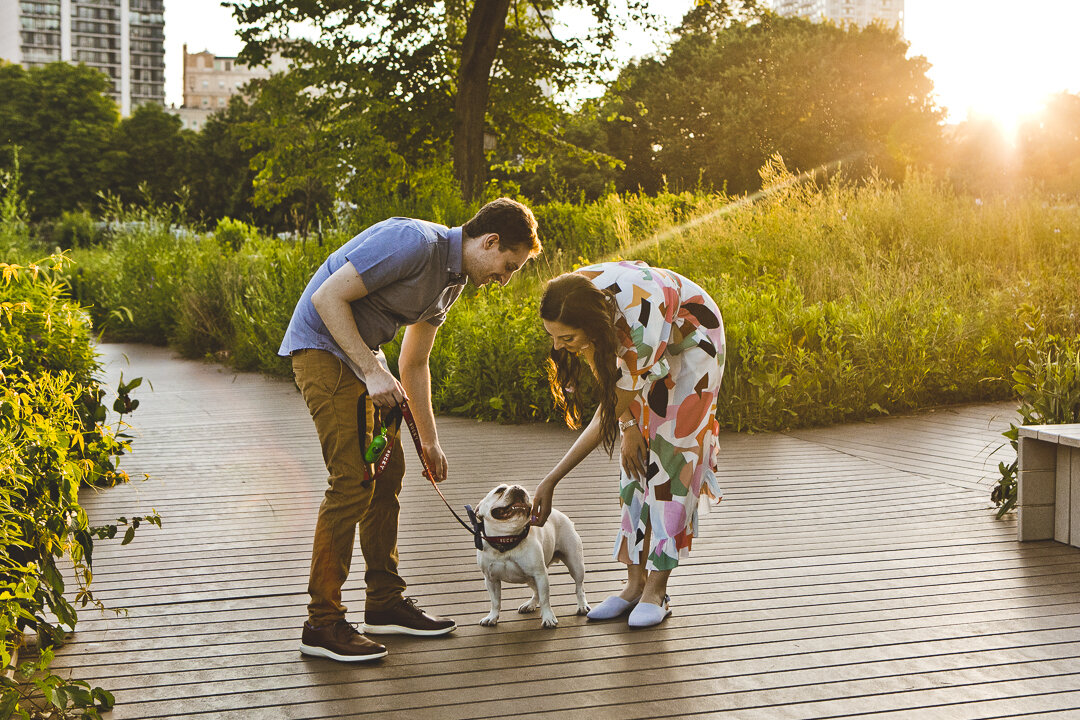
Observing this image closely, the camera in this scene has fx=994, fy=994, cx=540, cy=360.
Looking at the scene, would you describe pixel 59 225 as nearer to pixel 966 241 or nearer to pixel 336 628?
pixel 966 241

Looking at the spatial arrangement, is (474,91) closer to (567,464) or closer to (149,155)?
(567,464)

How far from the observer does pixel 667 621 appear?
3.82 metres

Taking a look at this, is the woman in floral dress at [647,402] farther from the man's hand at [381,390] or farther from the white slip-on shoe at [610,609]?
the man's hand at [381,390]

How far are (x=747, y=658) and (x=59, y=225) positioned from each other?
32.5m

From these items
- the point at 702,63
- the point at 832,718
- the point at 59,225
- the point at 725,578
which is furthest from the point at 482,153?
the point at 702,63

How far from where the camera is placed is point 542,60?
17891 mm

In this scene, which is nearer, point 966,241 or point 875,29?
point 966,241

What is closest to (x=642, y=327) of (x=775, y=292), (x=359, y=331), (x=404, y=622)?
(x=359, y=331)

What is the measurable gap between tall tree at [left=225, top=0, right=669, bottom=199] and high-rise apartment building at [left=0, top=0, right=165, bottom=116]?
132 metres

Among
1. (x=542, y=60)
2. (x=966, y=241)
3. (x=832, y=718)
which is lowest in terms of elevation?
(x=832, y=718)

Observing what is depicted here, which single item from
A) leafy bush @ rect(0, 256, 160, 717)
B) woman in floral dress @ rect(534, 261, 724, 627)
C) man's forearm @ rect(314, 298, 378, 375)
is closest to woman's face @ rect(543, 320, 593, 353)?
woman in floral dress @ rect(534, 261, 724, 627)

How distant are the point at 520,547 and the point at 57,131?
204 ft

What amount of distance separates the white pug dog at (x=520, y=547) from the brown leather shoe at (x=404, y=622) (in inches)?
7.0

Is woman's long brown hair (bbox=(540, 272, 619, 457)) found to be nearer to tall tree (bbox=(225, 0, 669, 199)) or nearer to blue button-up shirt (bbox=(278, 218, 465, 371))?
blue button-up shirt (bbox=(278, 218, 465, 371))
